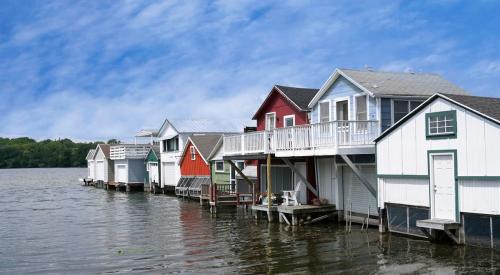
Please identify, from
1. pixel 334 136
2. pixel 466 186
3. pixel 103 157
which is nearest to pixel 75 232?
pixel 334 136

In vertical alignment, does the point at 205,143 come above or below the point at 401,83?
below

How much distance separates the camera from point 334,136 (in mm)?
22578

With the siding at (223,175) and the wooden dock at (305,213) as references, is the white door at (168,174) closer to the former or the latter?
the siding at (223,175)

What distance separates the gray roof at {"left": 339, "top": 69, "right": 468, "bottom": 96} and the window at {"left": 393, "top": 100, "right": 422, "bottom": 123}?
1.16 ft

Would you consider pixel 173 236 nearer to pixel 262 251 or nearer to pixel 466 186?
pixel 262 251

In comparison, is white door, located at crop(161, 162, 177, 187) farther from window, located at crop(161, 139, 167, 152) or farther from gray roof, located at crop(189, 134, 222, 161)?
gray roof, located at crop(189, 134, 222, 161)

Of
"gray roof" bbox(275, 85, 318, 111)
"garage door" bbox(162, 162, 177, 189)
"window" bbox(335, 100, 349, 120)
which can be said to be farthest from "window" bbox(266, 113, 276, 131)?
"garage door" bbox(162, 162, 177, 189)

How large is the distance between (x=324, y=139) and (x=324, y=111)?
4.26 metres

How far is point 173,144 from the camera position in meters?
52.9

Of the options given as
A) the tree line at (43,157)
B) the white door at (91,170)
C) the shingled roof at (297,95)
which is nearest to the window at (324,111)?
the shingled roof at (297,95)

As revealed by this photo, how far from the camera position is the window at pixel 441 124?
18.3 metres

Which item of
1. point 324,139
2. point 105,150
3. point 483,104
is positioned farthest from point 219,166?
point 105,150

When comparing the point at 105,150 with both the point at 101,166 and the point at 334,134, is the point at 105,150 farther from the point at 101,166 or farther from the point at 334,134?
the point at 334,134

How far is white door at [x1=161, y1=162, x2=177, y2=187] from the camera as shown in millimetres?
51969
